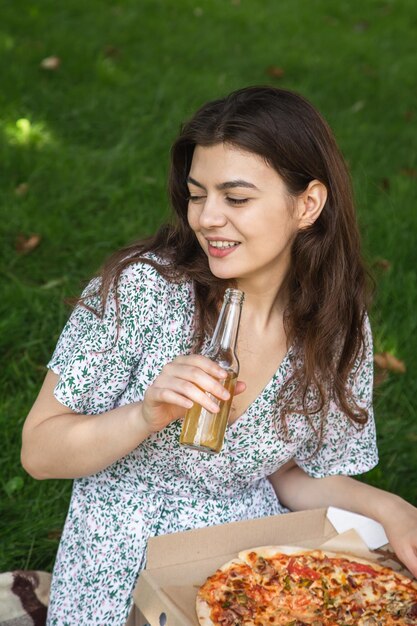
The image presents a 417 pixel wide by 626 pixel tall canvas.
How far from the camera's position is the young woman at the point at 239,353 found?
2.26 meters

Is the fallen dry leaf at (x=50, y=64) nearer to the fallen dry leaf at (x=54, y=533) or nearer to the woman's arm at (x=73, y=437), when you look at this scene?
the fallen dry leaf at (x=54, y=533)

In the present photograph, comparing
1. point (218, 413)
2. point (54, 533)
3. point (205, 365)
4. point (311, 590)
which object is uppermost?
point (205, 365)

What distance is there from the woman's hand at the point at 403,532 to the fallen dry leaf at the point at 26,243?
2391mm

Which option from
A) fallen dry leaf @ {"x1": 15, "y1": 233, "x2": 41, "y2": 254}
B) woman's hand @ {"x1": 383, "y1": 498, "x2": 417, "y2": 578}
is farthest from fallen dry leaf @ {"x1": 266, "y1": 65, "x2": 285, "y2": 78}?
woman's hand @ {"x1": 383, "y1": 498, "x2": 417, "y2": 578}

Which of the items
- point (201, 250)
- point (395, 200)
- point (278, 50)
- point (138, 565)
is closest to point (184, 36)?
point (278, 50)

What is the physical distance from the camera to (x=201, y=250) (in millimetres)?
2506

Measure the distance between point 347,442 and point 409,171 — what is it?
10.6 feet

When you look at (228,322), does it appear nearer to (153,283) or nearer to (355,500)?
(153,283)

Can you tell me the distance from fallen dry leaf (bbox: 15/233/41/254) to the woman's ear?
83.4 inches

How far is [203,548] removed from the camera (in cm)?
212

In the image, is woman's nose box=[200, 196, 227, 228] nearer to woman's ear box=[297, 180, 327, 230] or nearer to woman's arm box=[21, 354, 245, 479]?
woman's ear box=[297, 180, 327, 230]

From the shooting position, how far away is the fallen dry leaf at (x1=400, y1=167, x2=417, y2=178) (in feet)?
18.2

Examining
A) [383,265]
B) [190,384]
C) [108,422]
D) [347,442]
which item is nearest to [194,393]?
[190,384]

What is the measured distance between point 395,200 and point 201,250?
2.76 meters
